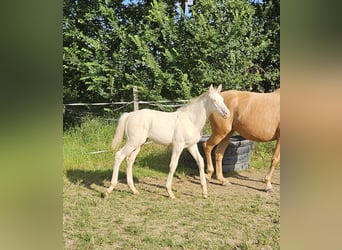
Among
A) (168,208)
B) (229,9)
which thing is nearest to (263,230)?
(168,208)

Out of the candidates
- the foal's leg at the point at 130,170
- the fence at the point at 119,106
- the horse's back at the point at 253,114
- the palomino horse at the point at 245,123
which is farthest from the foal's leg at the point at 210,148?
the foal's leg at the point at 130,170

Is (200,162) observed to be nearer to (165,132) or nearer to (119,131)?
(165,132)

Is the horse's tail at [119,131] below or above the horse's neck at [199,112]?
below

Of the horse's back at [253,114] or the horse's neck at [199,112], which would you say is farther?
the horse's neck at [199,112]

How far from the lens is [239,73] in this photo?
1.80 m

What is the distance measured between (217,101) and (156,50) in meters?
0.43

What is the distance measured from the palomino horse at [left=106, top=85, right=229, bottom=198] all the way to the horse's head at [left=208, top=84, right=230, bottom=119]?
0.10ft

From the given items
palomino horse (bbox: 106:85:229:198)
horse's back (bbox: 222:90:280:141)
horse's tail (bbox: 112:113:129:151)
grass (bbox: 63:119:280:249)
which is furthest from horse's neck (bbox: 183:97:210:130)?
horse's tail (bbox: 112:113:129:151)

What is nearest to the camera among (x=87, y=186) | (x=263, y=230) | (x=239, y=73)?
(x=263, y=230)

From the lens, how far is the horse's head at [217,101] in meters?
1.83

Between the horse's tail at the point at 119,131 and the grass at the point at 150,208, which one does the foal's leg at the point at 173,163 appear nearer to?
the grass at the point at 150,208

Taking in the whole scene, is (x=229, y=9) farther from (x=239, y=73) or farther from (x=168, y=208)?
(x=168, y=208)

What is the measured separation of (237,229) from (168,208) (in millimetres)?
374

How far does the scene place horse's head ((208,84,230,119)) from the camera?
1.83 metres
